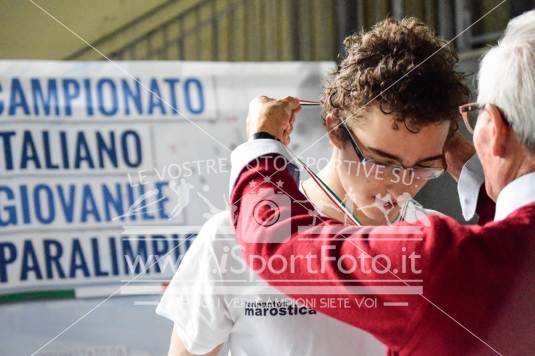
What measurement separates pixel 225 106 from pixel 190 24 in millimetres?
129

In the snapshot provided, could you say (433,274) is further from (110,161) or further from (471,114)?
(110,161)

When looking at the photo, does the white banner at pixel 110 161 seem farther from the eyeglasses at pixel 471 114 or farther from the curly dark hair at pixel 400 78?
the eyeglasses at pixel 471 114

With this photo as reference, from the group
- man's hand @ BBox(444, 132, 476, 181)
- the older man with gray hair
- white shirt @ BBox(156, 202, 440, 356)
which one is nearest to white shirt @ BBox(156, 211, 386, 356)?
white shirt @ BBox(156, 202, 440, 356)

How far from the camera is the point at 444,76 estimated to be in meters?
0.89

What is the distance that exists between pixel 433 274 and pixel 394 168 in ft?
0.95

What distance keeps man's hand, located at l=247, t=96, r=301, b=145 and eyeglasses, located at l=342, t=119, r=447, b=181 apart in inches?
3.6

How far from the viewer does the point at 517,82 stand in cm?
62

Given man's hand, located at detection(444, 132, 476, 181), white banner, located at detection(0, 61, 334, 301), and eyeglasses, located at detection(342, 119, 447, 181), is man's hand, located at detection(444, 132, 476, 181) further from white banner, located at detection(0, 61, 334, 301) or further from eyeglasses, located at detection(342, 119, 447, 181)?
white banner, located at detection(0, 61, 334, 301)

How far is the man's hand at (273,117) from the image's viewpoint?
2.57ft

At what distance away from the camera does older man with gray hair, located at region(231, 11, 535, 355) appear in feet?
2.00

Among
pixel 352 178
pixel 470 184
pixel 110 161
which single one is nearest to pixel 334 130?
pixel 352 178

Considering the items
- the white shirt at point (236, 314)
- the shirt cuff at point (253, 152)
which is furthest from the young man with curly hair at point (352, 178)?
the shirt cuff at point (253, 152)

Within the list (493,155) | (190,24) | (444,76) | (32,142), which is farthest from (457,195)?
(32,142)

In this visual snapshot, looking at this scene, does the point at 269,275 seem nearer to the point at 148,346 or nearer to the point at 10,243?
the point at 148,346
